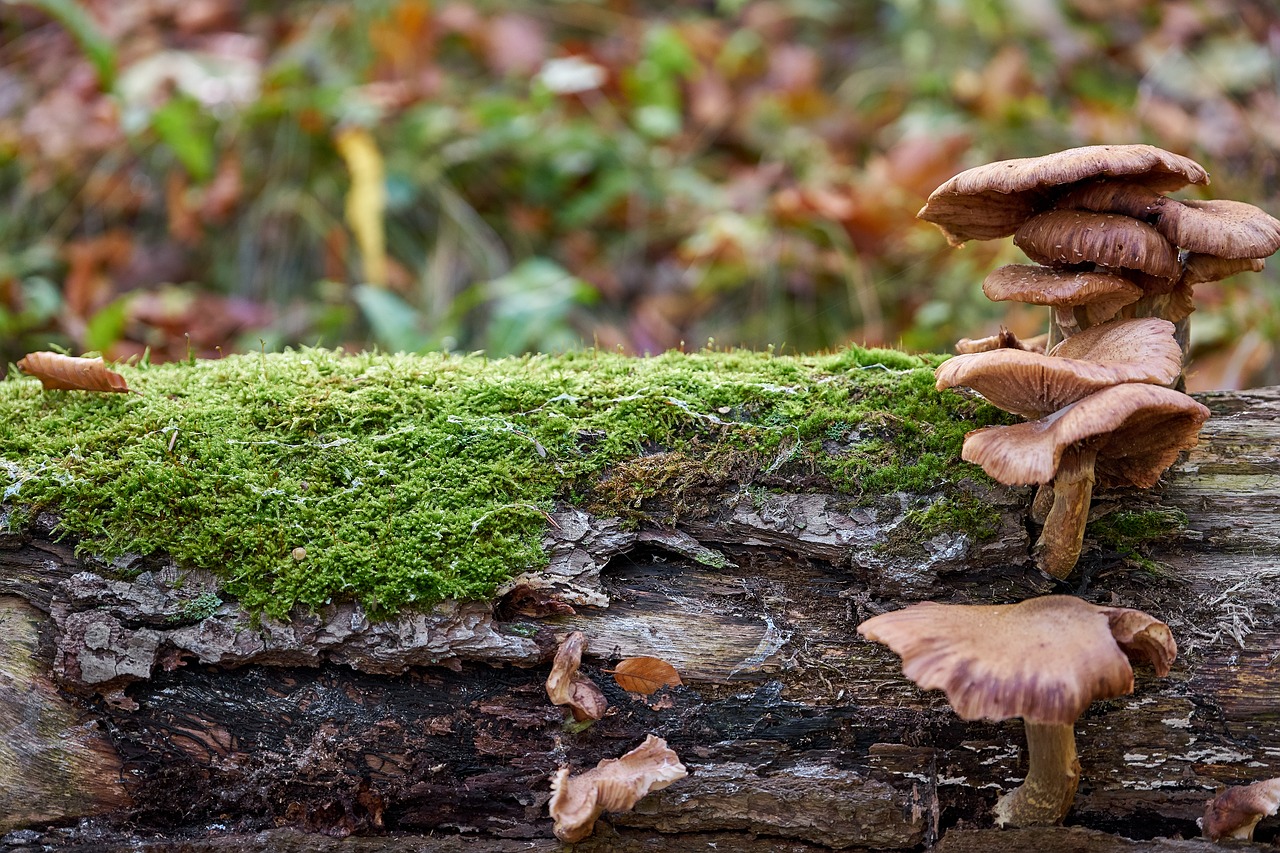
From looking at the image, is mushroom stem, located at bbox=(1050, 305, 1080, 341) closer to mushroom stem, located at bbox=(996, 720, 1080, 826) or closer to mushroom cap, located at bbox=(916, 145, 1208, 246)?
mushroom cap, located at bbox=(916, 145, 1208, 246)

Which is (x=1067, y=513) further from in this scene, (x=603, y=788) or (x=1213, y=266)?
(x=603, y=788)

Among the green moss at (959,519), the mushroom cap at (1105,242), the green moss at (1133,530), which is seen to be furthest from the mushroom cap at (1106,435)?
the mushroom cap at (1105,242)

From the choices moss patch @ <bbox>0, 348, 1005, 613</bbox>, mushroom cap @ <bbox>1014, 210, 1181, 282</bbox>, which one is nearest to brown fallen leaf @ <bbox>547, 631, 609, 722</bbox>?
moss patch @ <bbox>0, 348, 1005, 613</bbox>

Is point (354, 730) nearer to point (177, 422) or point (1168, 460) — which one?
point (177, 422)

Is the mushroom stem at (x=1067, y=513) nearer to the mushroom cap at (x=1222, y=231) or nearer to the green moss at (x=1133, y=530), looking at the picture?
the green moss at (x=1133, y=530)

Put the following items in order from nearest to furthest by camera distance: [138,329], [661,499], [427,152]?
[661,499] → [138,329] → [427,152]

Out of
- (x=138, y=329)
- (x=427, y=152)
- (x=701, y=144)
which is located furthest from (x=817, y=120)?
(x=138, y=329)
